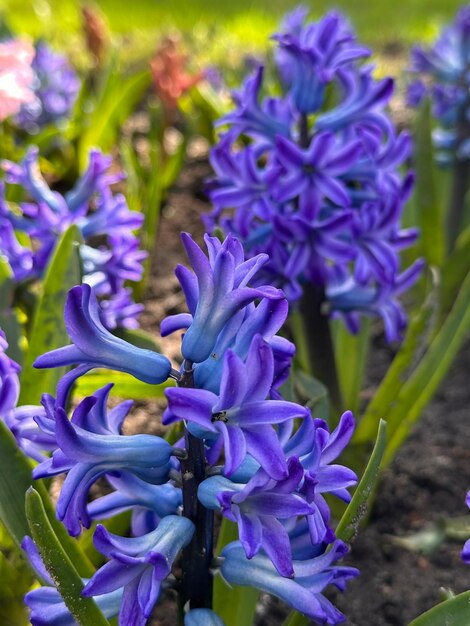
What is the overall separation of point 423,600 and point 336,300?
0.55 m

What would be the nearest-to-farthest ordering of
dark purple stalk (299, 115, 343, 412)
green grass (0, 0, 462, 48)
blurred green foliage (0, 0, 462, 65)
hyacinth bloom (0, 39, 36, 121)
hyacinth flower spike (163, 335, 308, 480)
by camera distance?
hyacinth flower spike (163, 335, 308, 480)
dark purple stalk (299, 115, 343, 412)
hyacinth bloom (0, 39, 36, 121)
blurred green foliage (0, 0, 462, 65)
green grass (0, 0, 462, 48)

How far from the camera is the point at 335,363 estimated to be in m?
1.72

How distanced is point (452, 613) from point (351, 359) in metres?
0.95

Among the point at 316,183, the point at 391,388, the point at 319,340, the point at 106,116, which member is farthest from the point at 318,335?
the point at 106,116

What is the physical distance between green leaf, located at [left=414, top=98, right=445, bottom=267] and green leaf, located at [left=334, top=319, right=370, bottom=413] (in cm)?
48

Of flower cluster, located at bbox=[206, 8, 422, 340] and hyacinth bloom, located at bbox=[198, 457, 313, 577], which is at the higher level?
flower cluster, located at bbox=[206, 8, 422, 340]

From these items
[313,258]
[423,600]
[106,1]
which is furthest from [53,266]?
[106,1]

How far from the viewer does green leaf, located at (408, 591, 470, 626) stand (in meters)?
0.93

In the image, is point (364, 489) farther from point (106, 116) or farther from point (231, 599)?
point (106, 116)

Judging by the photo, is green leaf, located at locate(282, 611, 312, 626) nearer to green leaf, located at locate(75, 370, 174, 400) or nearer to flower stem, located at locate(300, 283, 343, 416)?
green leaf, located at locate(75, 370, 174, 400)

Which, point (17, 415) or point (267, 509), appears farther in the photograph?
point (17, 415)

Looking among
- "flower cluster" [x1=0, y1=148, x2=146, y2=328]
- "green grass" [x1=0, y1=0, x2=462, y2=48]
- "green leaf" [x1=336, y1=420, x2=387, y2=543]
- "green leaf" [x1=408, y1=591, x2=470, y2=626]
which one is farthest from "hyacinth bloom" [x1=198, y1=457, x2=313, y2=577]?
"green grass" [x1=0, y1=0, x2=462, y2=48]

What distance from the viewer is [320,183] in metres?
1.44

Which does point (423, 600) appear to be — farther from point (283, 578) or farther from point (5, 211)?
point (5, 211)
